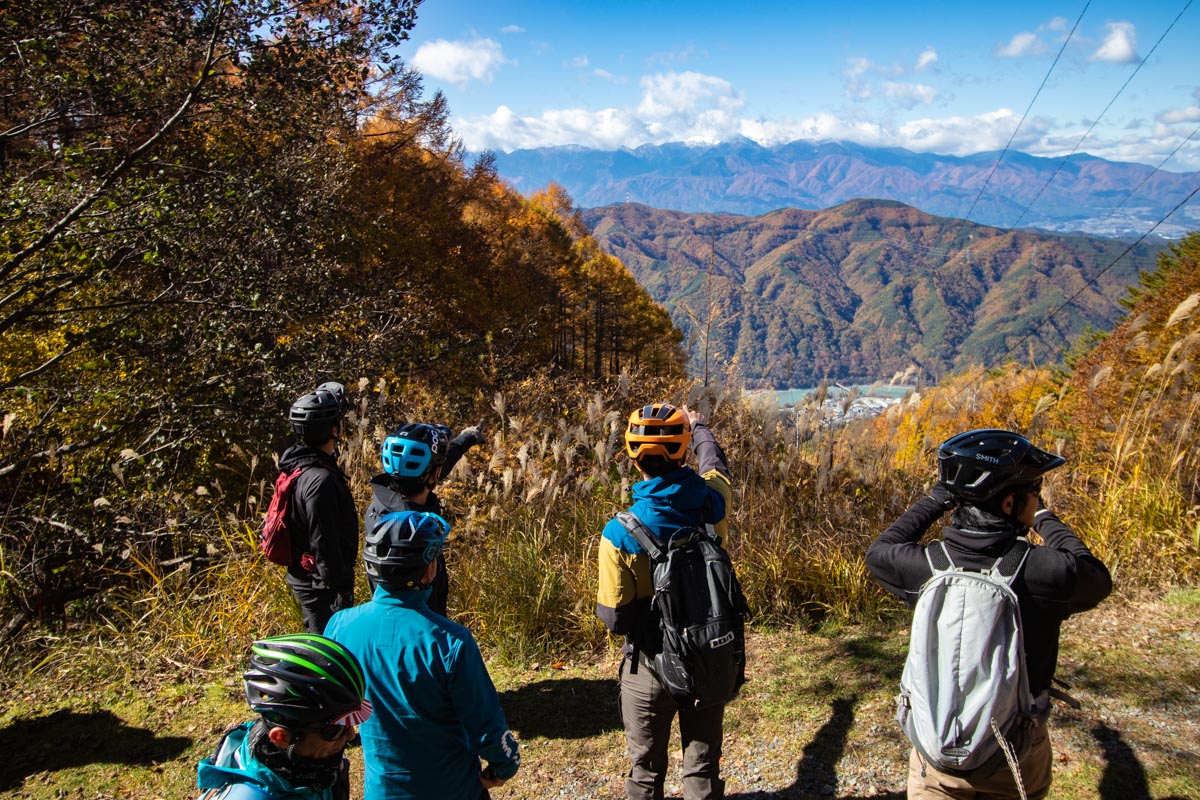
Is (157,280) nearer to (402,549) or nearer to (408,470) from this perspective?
(408,470)

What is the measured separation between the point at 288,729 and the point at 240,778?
5.8 inches

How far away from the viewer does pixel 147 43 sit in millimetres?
7281

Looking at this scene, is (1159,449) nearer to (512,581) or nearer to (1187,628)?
(1187,628)

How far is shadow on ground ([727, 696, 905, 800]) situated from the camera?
3572mm

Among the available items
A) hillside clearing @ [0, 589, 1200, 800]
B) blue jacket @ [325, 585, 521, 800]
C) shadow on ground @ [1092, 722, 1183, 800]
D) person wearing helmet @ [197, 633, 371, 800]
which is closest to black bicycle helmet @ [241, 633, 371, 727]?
person wearing helmet @ [197, 633, 371, 800]

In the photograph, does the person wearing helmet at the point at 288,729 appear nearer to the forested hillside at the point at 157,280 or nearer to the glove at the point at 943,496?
the glove at the point at 943,496

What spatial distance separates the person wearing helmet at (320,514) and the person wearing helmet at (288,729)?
166 cm

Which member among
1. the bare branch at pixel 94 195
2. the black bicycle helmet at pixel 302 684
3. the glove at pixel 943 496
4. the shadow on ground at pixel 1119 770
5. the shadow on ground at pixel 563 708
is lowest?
the shadow on ground at pixel 563 708

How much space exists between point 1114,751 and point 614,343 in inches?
1756

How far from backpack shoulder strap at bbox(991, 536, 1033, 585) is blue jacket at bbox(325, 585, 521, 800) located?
161 cm

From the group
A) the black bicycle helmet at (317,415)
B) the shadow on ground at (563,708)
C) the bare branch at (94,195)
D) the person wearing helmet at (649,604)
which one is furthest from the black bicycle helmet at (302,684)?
the bare branch at (94,195)

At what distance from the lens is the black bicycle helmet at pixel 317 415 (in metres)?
3.56

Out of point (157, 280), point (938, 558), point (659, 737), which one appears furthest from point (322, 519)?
point (157, 280)

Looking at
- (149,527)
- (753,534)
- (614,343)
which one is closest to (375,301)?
(149,527)
